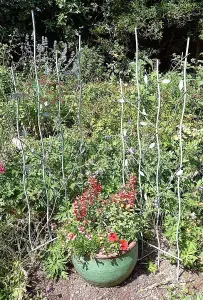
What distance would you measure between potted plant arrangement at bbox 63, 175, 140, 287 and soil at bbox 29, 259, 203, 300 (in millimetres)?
102

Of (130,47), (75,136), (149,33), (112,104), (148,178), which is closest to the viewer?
(148,178)

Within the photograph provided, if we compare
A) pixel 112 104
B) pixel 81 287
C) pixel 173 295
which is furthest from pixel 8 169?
pixel 112 104

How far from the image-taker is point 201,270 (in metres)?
3.11

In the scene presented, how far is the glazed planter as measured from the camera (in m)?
2.83

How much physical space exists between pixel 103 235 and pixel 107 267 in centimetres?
24

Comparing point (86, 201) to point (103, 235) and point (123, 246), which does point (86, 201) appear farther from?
point (123, 246)

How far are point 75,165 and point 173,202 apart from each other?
0.86 m

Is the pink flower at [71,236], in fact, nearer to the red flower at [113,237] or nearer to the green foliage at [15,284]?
the red flower at [113,237]

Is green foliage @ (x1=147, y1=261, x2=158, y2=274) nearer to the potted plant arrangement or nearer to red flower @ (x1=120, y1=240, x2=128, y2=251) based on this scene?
the potted plant arrangement

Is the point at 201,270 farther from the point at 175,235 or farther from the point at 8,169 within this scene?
the point at 8,169

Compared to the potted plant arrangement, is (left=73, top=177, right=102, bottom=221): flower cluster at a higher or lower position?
higher

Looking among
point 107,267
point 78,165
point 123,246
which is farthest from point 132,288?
point 78,165

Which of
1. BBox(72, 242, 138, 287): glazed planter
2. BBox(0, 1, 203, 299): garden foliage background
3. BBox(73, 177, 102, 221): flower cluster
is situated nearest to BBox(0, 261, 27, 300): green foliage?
BBox(0, 1, 203, 299): garden foliage background

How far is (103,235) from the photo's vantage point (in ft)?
9.27
